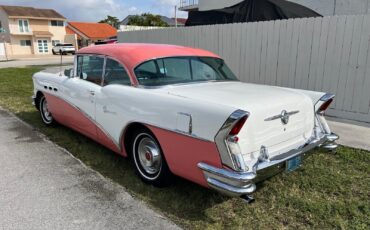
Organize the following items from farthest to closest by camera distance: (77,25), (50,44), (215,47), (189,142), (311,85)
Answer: (77,25) < (50,44) < (215,47) < (311,85) < (189,142)

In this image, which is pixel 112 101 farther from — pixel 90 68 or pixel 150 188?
pixel 150 188

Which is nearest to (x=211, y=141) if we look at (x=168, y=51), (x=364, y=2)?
(x=168, y=51)

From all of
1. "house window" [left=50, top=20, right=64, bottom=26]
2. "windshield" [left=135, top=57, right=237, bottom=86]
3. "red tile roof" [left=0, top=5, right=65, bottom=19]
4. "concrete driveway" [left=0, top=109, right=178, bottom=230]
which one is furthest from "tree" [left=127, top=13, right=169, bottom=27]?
"concrete driveway" [left=0, top=109, right=178, bottom=230]

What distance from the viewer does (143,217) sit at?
9.86 feet

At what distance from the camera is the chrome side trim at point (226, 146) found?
Result: 2.61 meters

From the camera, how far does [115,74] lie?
4047 millimetres

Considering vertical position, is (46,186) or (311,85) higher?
(311,85)

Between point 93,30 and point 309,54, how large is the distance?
56.9 metres

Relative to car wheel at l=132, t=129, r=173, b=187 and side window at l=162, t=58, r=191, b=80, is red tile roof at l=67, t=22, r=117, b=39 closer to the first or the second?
side window at l=162, t=58, r=191, b=80

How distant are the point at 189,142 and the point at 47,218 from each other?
1501 mm

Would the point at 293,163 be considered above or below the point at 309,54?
below

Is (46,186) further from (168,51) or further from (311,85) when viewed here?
(311,85)

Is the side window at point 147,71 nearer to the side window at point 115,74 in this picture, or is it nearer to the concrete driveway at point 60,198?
the side window at point 115,74

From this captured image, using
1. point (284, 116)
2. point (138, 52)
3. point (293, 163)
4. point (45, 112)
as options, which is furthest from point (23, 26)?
point (293, 163)
